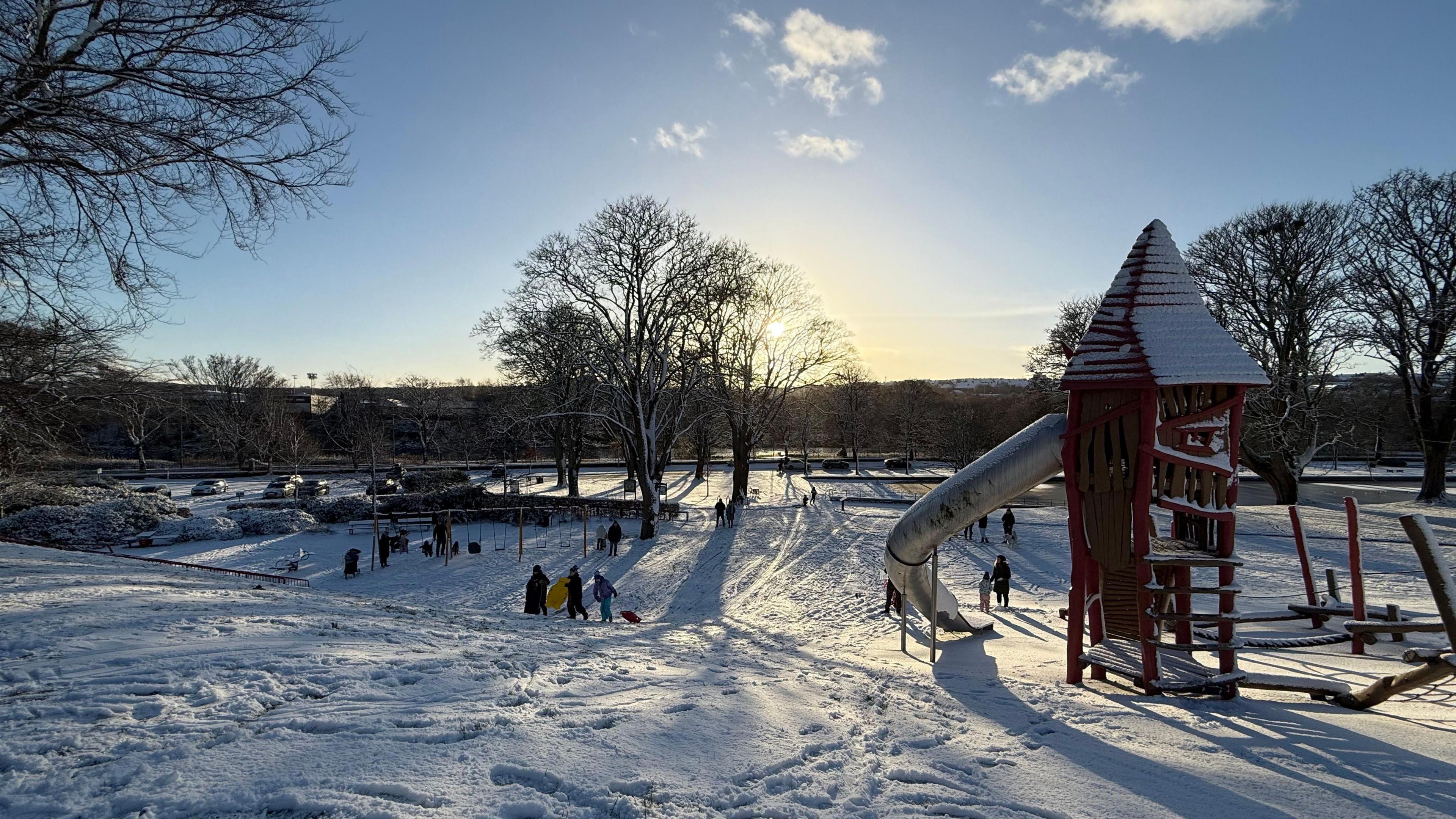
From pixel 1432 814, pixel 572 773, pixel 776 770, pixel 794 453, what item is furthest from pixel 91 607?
pixel 794 453

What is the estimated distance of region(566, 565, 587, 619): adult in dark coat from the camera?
13219 mm

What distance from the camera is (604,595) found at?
43.6 feet

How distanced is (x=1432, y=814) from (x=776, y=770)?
4.07 metres

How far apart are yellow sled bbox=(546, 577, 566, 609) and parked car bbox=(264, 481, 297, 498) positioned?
91.8ft

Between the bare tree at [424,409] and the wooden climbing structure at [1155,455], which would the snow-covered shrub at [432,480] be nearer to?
the bare tree at [424,409]

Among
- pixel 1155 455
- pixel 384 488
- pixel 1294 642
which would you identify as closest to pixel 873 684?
pixel 1155 455

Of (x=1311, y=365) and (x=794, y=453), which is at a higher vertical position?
(x=1311, y=365)

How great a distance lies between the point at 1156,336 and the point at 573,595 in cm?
1075

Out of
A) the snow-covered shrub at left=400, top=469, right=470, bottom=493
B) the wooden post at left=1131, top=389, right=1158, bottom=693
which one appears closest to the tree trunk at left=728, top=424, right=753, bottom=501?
the snow-covered shrub at left=400, top=469, right=470, bottom=493

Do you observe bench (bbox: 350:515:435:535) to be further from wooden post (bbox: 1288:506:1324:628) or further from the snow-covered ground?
wooden post (bbox: 1288:506:1324:628)

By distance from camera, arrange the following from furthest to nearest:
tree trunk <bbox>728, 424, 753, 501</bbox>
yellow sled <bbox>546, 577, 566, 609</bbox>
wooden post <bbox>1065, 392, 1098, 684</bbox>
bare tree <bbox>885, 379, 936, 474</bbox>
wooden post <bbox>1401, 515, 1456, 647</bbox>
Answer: bare tree <bbox>885, 379, 936, 474</bbox>
tree trunk <bbox>728, 424, 753, 501</bbox>
yellow sled <bbox>546, 577, 566, 609</bbox>
wooden post <bbox>1065, 392, 1098, 684</bbox>
wooden post <bbox>1401, 515, 1456, 647</bbox>

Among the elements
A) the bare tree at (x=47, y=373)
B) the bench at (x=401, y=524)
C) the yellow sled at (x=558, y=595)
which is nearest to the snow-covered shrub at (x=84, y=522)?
the bench at (x=401, y=524)

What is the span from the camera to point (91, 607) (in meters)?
7.94

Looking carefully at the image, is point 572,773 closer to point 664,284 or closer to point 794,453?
point 664,284
